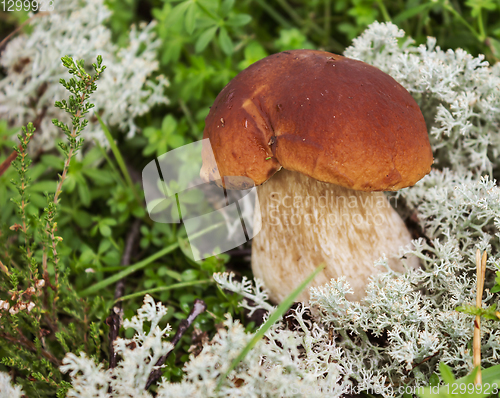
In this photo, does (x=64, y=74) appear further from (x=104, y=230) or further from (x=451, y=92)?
(x=451, y=92)

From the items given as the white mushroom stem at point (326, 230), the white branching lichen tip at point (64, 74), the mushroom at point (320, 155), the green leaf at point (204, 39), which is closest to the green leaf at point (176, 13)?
the green leaf at point (204, 39)

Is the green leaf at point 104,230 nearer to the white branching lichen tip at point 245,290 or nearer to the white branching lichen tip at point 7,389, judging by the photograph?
the white branching lichen tip at point 245,290

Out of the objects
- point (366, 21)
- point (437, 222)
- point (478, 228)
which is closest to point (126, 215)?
point (437, 222)

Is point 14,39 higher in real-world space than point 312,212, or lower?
higher

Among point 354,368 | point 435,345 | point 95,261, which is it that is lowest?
point 354,368

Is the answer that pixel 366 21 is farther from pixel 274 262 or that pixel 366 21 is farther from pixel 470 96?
pixel 274 262

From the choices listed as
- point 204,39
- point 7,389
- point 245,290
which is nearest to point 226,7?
point 204,39

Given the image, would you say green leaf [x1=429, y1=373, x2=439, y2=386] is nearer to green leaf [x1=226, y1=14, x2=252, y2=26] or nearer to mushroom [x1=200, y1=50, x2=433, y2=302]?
mushroom [x1=200, y1=50, x2=433, y2=302]

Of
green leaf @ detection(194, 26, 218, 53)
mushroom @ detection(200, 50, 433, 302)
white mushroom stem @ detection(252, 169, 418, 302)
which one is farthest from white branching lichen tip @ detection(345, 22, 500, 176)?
green leaf @ detection(194, 26, 218, 53)
